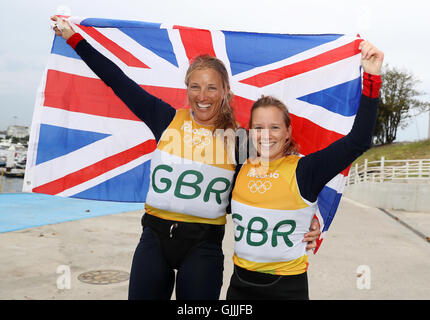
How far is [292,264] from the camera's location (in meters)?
2.15

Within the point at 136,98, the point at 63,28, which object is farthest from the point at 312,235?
the point at 63,28

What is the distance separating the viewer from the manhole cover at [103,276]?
16.4 feet

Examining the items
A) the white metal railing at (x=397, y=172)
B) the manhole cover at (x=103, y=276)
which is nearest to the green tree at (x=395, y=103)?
the white metal railing at (x=397, y=172)

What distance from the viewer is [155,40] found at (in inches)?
133

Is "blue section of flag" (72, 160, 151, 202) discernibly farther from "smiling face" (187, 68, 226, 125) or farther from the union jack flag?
"smiling face" (187, 68, 226, 125)

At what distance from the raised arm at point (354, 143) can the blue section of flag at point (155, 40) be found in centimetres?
179

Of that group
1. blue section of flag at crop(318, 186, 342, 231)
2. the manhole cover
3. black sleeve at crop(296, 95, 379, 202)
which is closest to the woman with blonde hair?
black sleeve at crop(296, 95, 379, 202)

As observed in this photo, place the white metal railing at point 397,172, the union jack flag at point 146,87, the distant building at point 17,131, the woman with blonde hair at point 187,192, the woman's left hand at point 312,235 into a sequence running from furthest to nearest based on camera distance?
the distant building at point 17,131
the white metal railing at point 397,172
the union jack flag at point 146,87
the woman's left hand at point 312,235
the woman with blonde hair at point 187,192

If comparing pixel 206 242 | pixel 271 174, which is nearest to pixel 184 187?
pixel 206 242

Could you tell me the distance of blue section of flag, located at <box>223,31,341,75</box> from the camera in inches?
122

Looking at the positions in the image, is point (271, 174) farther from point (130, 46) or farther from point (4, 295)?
point (4, 295)

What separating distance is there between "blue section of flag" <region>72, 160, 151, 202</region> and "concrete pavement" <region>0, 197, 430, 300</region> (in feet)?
5.46

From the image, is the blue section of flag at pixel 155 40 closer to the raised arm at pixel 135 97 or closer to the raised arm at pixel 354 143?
the raised arm at pixel 135 97
